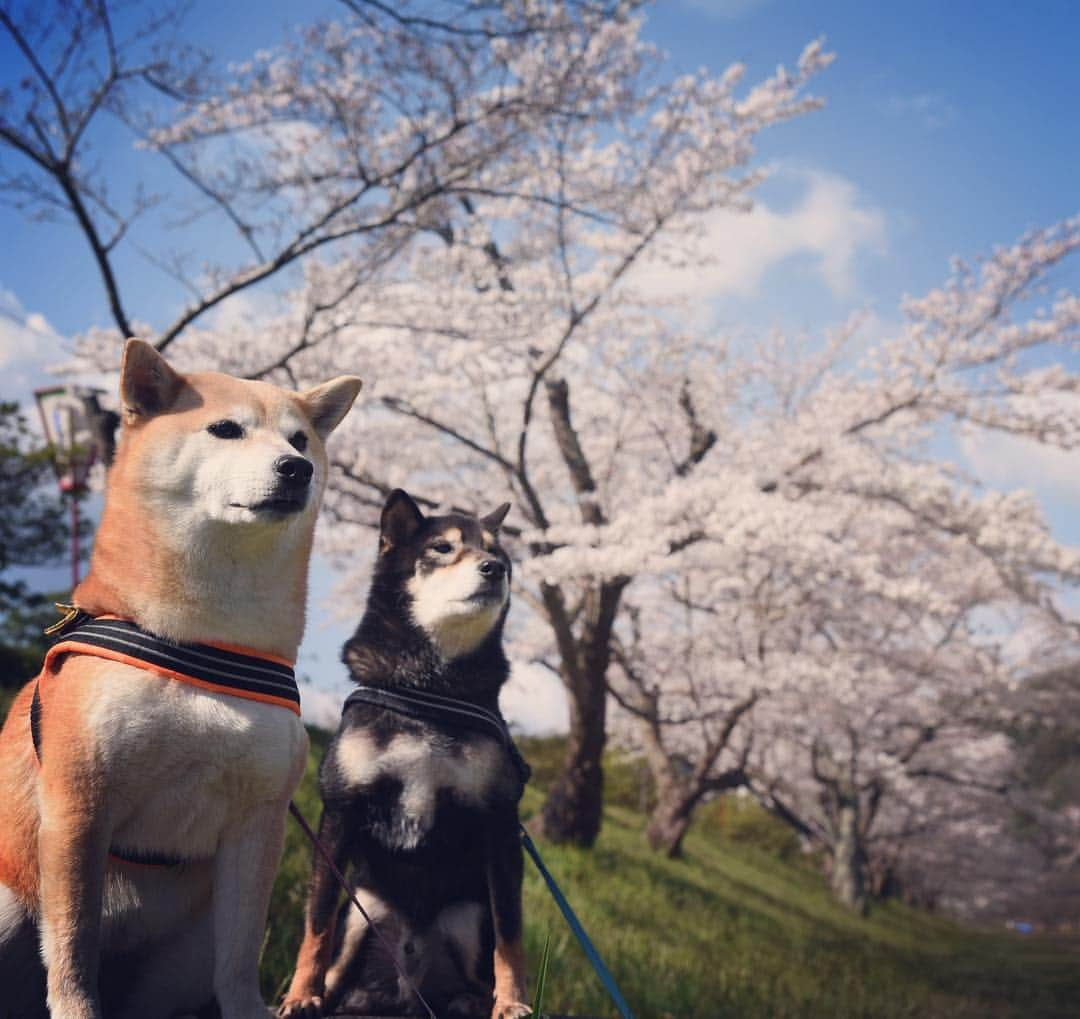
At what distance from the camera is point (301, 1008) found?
196cm

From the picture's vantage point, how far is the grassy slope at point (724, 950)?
16.2 ft

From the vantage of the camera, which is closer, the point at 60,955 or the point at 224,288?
the point at 60,955

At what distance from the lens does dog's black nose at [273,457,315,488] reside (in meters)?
1.55

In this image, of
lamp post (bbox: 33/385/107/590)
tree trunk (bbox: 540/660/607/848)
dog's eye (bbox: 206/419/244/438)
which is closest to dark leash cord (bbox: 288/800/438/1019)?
dog's eye (bbox: 206/419/244/438)

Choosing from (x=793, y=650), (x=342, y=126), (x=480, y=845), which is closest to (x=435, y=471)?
(x=342, y=126)

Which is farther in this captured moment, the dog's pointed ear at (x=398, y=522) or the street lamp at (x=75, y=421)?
the street lamp at (x=75, y=421)

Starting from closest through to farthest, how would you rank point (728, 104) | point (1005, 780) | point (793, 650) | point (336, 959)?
1. point (336, 959)
2. point (728, 104)
3. point (793, 650)
4. point (1005, 780)

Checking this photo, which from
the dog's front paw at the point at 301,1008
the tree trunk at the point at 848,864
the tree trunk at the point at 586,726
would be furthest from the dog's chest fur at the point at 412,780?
the tree trunk at the point at 848,864

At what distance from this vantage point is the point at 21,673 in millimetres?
10344

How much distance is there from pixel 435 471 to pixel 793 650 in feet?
25.4

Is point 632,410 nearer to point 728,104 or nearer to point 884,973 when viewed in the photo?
point 728,104

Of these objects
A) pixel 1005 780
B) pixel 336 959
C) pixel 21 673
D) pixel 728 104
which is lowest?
pixel 1005 780

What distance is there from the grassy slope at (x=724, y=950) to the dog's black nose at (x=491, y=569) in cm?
92

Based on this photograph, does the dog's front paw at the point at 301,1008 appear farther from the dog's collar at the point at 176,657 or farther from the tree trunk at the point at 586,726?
the tree trunk at the point at 586,726
